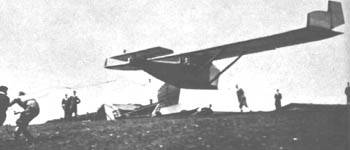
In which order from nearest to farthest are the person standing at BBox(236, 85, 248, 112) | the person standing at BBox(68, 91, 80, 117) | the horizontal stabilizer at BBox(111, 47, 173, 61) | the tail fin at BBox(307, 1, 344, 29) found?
the tail fin at BBox(307, 1, 344, 29), the horizontal stabilizer at BBox(111, 47, 173, 61), the person standing at BBox(68, 91, 80, 117), the person standing at BBox(236, 85, 248, 112)

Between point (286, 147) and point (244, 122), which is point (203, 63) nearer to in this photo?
point (244, 122)

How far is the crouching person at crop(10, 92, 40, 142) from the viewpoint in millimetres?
11055

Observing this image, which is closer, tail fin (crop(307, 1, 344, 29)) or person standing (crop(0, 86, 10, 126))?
person standing (crop(0, 86, 10, 126))

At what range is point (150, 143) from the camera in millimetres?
9672

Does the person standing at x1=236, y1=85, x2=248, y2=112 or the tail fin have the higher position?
the tail fin

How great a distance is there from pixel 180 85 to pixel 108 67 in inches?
290

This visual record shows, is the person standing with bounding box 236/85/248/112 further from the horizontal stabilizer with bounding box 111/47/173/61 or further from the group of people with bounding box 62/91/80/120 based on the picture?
the group of people with bounding box 62/91/80/120

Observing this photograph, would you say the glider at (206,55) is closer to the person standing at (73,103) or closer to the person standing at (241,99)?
the person standing at (241,99)

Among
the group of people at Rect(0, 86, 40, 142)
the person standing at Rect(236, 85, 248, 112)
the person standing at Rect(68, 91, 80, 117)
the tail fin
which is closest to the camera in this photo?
the group of people at Rect(0, 86, 40, 142)

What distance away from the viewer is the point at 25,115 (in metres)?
11.3

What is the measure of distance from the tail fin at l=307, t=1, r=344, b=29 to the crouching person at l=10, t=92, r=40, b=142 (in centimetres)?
1159

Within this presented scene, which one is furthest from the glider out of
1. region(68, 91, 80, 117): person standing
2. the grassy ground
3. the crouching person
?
the crouching person

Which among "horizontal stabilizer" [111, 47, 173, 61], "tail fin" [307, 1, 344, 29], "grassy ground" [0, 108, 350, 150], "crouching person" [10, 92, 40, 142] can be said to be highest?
"tail fin" [307, 1, 344, 29]

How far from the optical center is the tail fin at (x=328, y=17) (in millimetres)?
15375
